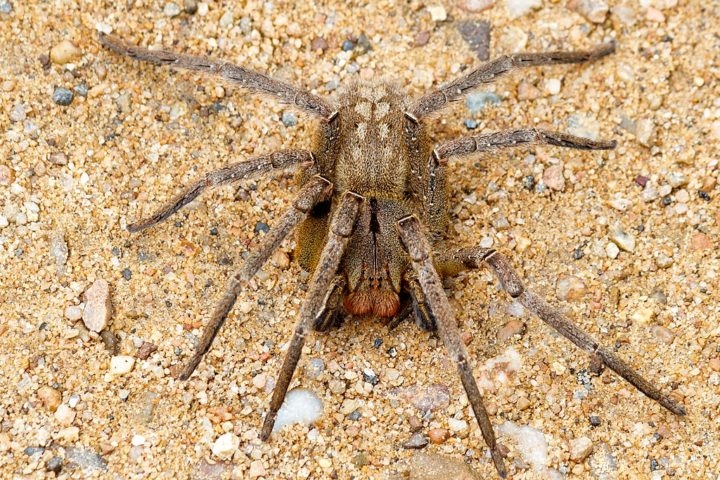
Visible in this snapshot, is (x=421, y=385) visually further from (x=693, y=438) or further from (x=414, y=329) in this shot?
(x=693, y=438)

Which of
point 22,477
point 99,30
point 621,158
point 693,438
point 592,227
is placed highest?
point 99,30

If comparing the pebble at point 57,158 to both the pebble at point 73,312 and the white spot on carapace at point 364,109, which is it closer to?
the pebble at point 73,312

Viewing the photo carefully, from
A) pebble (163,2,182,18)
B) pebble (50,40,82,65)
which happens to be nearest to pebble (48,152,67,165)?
pebble (50,40,82,65)

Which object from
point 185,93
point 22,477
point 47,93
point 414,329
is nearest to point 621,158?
point 414,329

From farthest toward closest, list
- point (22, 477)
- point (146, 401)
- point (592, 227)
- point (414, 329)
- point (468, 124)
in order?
point (468, 124) < point (592, 227) < point (414, 329) < point (146, 401) < point (22, 477)

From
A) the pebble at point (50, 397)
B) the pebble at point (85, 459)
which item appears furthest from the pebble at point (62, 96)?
the pebble at point (85, 459)

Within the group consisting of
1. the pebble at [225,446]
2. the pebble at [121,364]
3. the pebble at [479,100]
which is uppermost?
the pebble at [479,100]

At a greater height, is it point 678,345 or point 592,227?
point 592,227
